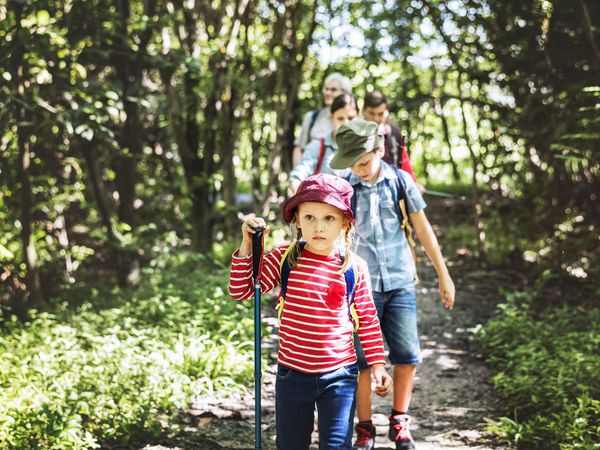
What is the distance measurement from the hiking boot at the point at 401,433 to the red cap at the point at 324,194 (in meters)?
1.63

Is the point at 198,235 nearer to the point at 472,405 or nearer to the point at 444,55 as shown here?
the point at 444,55

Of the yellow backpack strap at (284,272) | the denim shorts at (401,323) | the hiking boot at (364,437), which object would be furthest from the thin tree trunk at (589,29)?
the yellow backpack strap at (284,272)

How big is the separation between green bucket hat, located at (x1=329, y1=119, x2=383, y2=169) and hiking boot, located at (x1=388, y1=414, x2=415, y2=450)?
1608 mm

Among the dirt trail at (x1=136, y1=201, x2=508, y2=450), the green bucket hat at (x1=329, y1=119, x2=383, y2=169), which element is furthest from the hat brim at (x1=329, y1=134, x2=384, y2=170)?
the dirt trail at (x1=136, y1=201, x2=508, y2=450)

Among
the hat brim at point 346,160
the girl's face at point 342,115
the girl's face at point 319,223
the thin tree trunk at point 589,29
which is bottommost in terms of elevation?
the girl's face at point 319,223

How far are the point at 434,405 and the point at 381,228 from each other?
1.96 m

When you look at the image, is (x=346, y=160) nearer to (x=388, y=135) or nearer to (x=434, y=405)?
(x=388, y=135)

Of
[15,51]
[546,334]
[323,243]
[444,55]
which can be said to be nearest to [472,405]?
[546,334]

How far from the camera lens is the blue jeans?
10.1ft

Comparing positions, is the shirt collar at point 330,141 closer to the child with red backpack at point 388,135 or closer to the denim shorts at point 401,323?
the child with red backpack at point 388,135

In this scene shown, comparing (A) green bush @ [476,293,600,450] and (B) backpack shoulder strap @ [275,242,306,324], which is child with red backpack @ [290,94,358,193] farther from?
(A) green bush @ [476,293,600,450]

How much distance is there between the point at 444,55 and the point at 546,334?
17.2ft

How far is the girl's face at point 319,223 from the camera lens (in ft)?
10.2

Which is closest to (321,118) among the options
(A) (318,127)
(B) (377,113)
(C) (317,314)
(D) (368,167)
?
(A) (318,127)
